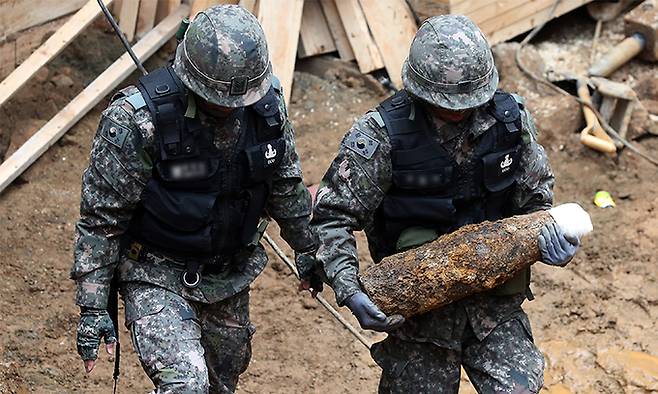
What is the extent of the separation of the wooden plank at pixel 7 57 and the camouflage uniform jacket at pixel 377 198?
14.0 feet

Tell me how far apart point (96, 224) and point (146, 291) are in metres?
0.37

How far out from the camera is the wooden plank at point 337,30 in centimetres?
866

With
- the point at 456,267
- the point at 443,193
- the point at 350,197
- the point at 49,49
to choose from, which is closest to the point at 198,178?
the point at 350,197

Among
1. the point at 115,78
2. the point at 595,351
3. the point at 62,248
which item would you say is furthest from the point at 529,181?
the point at 115,78

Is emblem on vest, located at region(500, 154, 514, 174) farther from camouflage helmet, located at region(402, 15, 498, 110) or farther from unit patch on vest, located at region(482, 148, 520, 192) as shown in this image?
camouflage helmet, located at region(402, 15, 498, 110)

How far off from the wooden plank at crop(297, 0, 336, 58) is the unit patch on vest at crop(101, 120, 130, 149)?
14.2 feet

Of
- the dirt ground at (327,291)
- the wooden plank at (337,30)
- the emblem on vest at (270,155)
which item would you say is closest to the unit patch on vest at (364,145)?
the emblem on vest at (270,155)

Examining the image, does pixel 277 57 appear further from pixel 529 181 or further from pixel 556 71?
pixel 529 181

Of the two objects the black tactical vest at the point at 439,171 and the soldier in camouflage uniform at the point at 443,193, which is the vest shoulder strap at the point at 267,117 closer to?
the soldier in camouflage uniform at the point at 443,193

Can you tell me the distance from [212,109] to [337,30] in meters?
4.32

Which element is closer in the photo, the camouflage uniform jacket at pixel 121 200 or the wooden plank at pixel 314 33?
the camouflage uniform jacket at pixel 121 200

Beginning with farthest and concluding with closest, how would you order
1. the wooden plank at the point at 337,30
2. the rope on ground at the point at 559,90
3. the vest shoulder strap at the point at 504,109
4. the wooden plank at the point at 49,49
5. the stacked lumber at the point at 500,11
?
the wooden plank at the point at 337,30, the stacked lumber at the point at 500,11, the rope on ground at the point at 559,90, the wooden plank at the point at 49,49, the vest shoulder strap at the point at 504,109

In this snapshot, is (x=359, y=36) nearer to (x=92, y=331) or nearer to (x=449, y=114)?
(x=449, y=114)

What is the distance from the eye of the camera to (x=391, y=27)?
8609 mm
